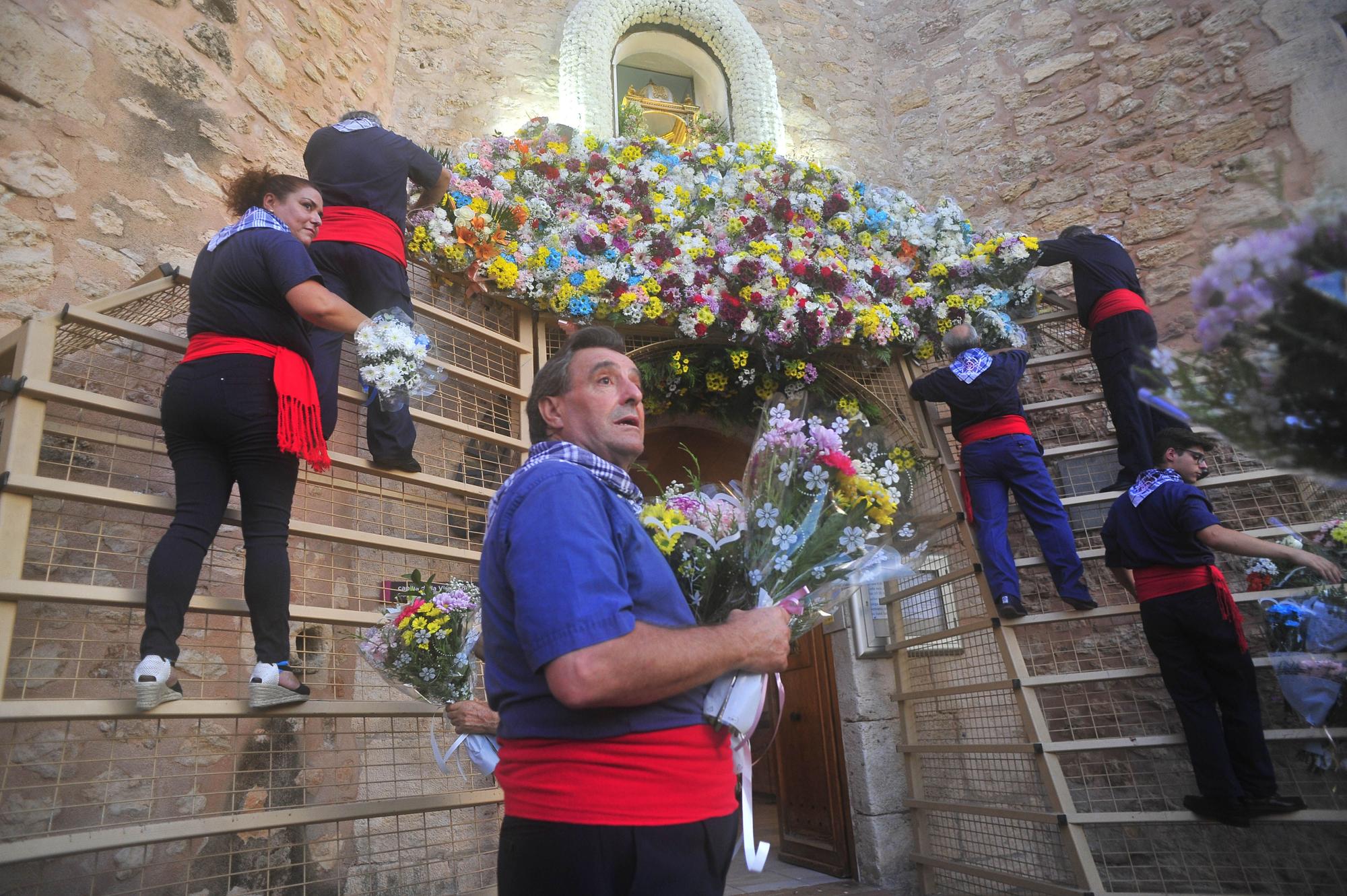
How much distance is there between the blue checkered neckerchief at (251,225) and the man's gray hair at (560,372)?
153cm

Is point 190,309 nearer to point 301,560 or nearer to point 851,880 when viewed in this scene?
point 301,560

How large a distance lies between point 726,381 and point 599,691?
397cm

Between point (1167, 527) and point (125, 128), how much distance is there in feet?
15.9

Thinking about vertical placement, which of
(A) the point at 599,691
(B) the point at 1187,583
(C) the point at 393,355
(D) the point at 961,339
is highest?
(D) the point at 961,339

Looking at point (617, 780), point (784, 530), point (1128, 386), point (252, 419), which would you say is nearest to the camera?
point (617, 780)

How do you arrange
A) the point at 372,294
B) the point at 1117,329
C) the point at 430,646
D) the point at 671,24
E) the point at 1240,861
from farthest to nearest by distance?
1. the point at 671,24
2. the point at 1117,329
3. the point at 1240,861
4. the point at 372,294
5. the point at 430,646

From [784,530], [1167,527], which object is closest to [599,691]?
[784,530]

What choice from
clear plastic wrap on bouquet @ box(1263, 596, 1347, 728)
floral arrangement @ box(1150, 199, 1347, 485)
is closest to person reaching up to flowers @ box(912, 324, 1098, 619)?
clear plastic wrap on bouquet @ box(1263, 596, 1347, 728)

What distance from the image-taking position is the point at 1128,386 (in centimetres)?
460

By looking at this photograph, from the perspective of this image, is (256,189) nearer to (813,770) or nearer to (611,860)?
(611,860)

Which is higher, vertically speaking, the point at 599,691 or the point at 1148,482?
the point at 1148,482

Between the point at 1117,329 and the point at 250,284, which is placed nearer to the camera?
the point at 250,284

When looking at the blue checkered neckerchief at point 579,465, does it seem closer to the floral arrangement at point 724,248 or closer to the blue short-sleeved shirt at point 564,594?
the blue short-sleeved shirt at point 564,594

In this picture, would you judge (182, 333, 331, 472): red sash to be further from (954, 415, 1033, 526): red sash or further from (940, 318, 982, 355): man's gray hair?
(940, 318, 982, 355): man's gray hair
